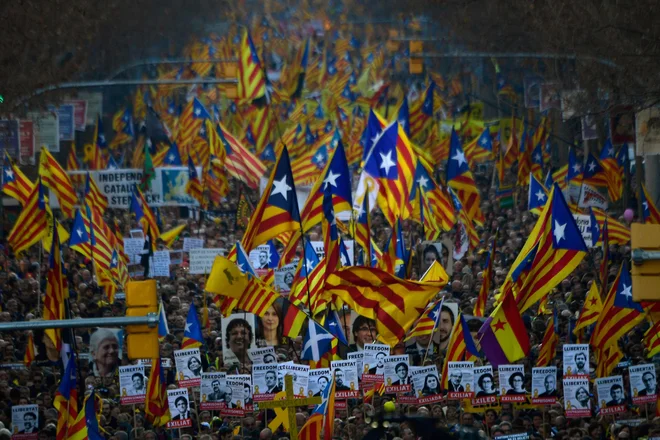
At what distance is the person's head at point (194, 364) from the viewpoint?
62.5ft

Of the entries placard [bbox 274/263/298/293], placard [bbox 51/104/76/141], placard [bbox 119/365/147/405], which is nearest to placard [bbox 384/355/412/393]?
placard [bbox 119/365/147/405]

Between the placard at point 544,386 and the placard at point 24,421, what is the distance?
5.27m

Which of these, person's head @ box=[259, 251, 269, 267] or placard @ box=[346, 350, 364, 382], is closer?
placard @ box=[346, 350, 364, 382]

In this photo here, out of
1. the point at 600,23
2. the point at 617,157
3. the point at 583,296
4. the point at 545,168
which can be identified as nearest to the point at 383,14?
the point at 545,168

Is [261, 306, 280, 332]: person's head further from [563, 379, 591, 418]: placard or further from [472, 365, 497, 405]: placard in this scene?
[563, 379, 591, 418]: placard

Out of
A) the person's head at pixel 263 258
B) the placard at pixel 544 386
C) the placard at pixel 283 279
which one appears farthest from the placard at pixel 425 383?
the person's head at pixel 263 258

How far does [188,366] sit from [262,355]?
891mm

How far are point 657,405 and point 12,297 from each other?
12406 millimetres

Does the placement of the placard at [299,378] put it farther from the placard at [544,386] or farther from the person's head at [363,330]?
the person's head at [363,330]

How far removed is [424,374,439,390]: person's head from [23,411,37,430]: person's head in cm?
420

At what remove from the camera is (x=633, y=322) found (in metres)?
19.4

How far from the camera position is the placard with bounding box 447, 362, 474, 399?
716 inches

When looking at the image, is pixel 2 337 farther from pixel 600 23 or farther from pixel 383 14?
pixel 383 14

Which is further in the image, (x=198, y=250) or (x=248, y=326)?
(x=198, y=250)
